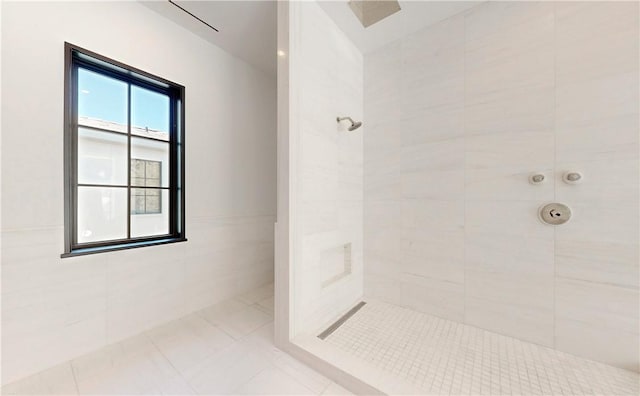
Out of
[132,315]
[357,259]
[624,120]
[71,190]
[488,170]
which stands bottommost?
[132,315]

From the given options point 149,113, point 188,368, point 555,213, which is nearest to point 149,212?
point 149,113

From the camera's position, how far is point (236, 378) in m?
1.12

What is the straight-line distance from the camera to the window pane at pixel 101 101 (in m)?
1.36

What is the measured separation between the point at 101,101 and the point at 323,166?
1410 mm

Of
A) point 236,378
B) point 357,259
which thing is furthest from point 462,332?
point 236,378

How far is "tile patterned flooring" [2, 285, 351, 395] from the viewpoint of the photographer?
3.46ft

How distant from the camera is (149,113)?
1653 mm

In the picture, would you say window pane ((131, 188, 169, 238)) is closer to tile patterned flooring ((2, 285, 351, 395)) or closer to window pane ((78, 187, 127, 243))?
window pane ((78, 187, 127, 243))

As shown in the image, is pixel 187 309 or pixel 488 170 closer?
pixel 488 170

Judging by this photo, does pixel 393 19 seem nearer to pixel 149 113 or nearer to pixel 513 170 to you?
pixel 513 170

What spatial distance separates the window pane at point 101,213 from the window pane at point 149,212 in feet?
0.21

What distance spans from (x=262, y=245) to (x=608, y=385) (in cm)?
223

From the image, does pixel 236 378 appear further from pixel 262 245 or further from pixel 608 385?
pixel 608 385

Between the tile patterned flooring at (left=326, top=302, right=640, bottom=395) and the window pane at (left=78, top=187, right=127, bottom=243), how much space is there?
4.89 ft
